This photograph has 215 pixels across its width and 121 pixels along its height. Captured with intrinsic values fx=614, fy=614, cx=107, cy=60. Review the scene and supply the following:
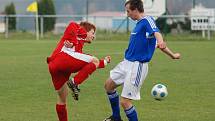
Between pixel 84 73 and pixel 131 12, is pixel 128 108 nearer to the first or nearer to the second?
pixel 84 73

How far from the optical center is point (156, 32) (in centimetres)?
830

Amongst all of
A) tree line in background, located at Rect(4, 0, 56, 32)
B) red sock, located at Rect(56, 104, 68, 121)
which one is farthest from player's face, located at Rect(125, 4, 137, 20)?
tree line in background, located at Rect(4, 0, 56, 32)

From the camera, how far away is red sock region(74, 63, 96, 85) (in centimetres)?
842

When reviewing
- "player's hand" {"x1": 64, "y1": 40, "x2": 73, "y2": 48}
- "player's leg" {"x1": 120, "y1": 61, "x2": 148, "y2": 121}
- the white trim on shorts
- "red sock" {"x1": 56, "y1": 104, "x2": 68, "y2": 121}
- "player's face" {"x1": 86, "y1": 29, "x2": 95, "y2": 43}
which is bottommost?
"red sock" {"x1": 56, "y1": 104, "x2": 68, "y2": 121}

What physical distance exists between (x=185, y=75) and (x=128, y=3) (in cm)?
891

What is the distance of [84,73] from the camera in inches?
335

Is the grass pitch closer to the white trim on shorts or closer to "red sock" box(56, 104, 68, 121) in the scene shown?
"red sock" box(56, 104, 68, 121)

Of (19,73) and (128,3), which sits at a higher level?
(128,3)

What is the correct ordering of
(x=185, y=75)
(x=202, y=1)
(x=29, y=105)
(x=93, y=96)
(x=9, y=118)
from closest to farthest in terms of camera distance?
(x=9, y=118) → (x=29, y=105) → (x=93, y=96) → (x=185, y=75) → (x=202, y=1)

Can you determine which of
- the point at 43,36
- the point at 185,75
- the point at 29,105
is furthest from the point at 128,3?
the point at 43,36

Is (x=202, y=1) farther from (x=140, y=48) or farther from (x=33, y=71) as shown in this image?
(x=140, y=48)

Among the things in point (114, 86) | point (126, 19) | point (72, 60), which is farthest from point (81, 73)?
point (126, 19)

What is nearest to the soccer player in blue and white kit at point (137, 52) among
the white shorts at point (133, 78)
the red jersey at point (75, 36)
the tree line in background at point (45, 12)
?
the white shorts at point (133, 78)

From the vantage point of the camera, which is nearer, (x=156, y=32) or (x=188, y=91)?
(x=156, y=32)
